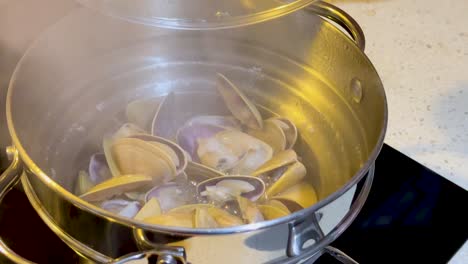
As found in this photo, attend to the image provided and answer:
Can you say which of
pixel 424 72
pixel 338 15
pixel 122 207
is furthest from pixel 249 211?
pixel 424 72

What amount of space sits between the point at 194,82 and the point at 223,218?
0.27 metres

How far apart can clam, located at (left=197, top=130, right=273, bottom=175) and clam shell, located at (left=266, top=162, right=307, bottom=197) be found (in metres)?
0.04

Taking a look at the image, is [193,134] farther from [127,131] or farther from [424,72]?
[424,72]

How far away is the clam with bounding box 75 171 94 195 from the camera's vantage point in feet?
2.02

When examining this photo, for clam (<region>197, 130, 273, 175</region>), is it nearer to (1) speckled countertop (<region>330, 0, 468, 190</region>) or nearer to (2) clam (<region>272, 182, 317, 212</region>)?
(2) clam (<region>272, 182, 317, 212</region>)

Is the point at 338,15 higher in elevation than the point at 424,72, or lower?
higher

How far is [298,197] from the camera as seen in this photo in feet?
2.03

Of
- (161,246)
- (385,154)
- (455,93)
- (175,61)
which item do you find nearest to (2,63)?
(175,61)

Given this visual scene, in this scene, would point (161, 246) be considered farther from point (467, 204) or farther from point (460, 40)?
point (460, 40)

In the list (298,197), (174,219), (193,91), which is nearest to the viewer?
(174,219)

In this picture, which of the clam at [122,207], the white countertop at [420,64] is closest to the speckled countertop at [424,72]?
the white countertop at [420,64]

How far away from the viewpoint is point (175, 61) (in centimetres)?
77

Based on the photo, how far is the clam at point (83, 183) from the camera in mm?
616

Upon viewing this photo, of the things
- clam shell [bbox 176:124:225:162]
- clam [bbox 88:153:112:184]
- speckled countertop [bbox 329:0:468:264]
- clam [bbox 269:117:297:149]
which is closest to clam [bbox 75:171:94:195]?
clam [bbox 88:153:112:184]
